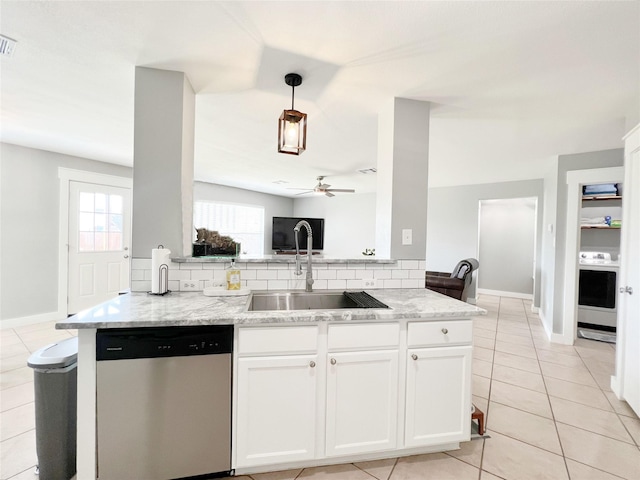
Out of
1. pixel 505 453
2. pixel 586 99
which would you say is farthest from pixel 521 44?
pixel 505 453

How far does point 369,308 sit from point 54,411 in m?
1.67

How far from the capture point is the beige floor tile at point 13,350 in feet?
9.21

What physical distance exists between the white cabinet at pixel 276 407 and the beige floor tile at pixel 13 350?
2.99 metres

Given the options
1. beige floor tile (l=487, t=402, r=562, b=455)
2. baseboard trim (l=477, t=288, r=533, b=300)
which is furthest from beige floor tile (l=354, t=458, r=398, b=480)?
baseboard trim (l=477, t=288, r=533, b=300)

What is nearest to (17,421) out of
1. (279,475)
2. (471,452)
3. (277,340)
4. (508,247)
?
(279,475)

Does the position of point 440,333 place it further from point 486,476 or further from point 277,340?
point 277,340

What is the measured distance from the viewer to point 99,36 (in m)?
1.58

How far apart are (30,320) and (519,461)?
5.32 meters

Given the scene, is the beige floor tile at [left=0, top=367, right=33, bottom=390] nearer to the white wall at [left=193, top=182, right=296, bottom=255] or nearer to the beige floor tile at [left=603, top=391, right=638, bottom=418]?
the white wall at [left=193, top=182, right=296, bottom=255]

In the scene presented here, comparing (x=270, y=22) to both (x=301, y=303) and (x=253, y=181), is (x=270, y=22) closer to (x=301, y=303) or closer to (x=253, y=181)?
(x=301, y=303)

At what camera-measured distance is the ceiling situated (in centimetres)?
140

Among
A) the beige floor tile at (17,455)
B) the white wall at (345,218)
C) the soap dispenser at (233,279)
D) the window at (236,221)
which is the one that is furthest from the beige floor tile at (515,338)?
the window at (236,221)

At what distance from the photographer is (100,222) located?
14.2 feet

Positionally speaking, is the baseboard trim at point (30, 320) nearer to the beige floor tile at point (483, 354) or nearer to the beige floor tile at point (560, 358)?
the beige floor tile at point (483, 354)
